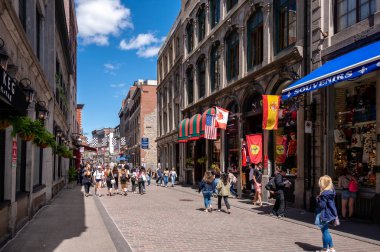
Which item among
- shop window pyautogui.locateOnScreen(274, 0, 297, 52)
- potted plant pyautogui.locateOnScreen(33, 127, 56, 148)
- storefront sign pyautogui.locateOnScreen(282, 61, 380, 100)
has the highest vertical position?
shop window pyautogui.locateOnScreen(274, 0, 297, 52)

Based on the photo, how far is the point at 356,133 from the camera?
13.0 metres

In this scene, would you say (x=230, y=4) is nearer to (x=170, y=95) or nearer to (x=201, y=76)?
(x=201, y=76)

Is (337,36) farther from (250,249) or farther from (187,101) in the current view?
(187,101)

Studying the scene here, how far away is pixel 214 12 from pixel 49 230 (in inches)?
806

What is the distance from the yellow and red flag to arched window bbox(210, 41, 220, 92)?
9895 millimetres

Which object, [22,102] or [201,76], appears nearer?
[22,102]

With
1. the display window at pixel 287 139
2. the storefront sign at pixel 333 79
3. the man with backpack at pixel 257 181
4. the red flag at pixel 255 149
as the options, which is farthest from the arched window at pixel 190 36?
the storefront sign at pixel 333 79

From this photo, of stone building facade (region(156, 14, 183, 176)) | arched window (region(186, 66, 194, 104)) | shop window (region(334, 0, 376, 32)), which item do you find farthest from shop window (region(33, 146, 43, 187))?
stone building facade (region(156, 14, 183, 176))

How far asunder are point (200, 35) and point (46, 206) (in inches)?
738

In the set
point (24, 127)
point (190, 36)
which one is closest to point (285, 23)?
point (24, 127)

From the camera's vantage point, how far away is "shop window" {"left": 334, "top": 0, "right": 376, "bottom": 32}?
488 inches

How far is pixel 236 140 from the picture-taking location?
2267cm

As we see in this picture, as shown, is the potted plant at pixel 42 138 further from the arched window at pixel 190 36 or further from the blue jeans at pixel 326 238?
the arched window at pixel 190 36

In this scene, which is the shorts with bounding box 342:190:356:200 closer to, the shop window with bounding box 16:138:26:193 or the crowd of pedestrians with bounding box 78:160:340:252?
the crowd of pedestrians with bounding box 78:160:340:252
